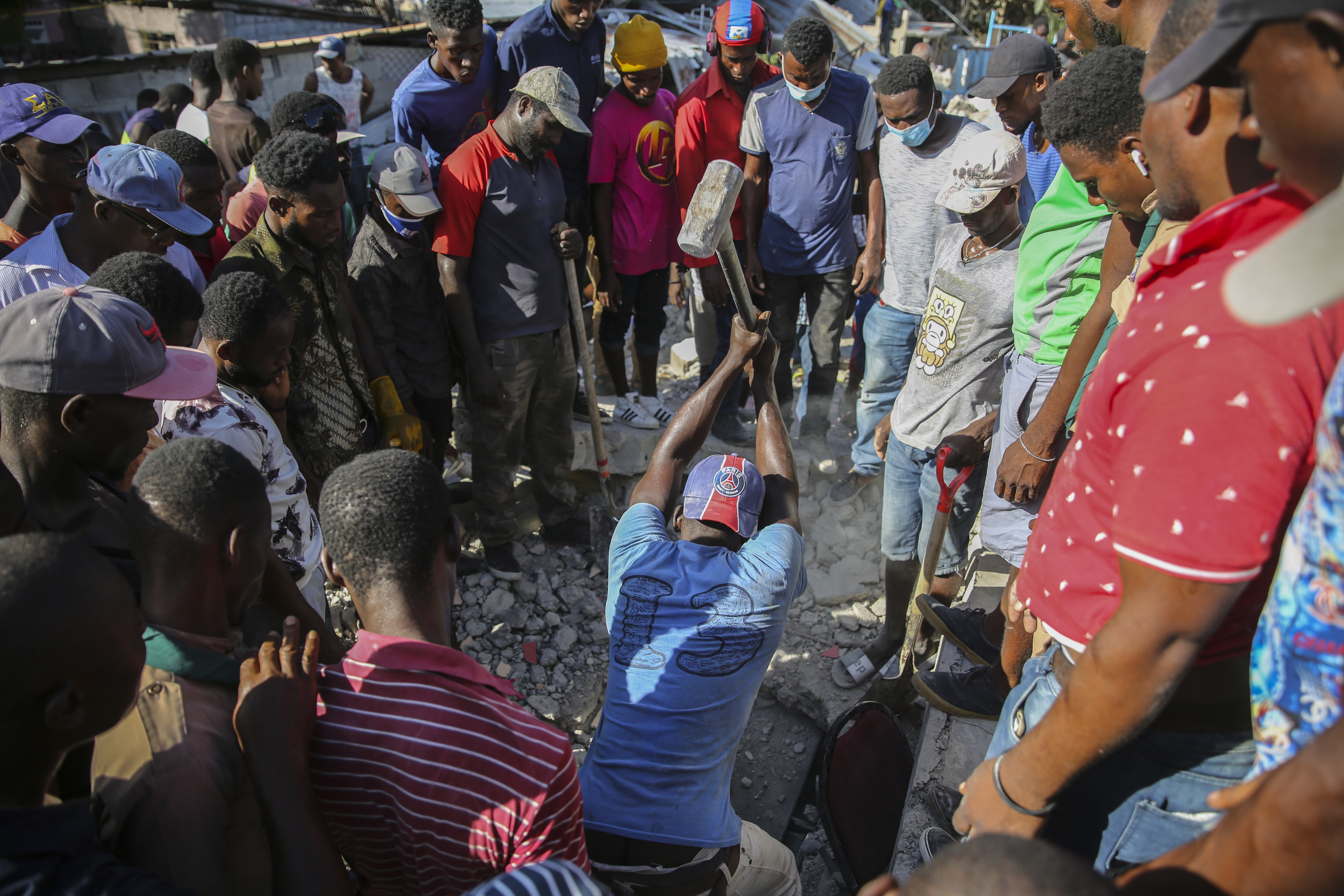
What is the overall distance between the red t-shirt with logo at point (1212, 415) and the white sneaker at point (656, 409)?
4.07m

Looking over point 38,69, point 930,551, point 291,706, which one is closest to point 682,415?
point 930,551

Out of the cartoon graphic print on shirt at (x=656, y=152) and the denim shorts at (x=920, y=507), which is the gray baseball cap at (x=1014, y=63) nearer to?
the cartoon graphic print on shirt at (x=656, y=152)

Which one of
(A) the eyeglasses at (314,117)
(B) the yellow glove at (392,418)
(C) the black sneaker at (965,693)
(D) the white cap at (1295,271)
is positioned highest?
(D) the white cap at (1295,271)

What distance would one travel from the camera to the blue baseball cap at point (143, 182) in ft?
10.3

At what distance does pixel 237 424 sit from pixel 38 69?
9.82 metres

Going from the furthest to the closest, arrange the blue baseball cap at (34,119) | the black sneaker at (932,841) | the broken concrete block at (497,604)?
1. the broken concrete block at (497,604)
2. the blue baseball cap at (34,119)
3. the black sneaker at (932,841)

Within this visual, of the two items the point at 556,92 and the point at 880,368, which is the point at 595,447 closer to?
the point at 880,368

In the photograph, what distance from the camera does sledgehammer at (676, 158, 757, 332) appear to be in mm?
2932

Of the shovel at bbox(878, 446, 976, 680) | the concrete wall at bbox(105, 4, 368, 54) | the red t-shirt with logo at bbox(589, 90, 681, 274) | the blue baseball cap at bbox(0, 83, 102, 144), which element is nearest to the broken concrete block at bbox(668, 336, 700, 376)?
→ the red t-shirt with logo at bbox(589, 90, 681, 274)

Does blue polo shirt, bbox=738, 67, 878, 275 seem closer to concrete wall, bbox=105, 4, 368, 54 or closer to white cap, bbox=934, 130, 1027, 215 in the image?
white cap, bbox=934, 130, 1027, 215

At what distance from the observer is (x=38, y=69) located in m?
9.03

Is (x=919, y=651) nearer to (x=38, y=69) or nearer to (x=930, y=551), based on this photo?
(x=930, y=551)

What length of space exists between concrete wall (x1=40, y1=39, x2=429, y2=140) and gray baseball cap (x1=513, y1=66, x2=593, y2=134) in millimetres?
6488

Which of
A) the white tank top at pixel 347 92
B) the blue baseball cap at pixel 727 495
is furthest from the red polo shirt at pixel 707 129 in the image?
the white tank top at pixel 347 92
